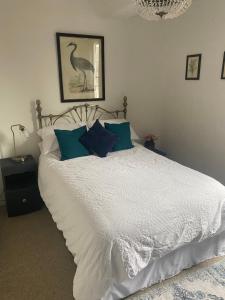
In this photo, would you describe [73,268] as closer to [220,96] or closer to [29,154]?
[29,154]

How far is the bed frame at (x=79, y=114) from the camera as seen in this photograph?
313cm

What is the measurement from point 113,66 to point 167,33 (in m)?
1.03

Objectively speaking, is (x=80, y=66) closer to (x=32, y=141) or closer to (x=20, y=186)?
(x=32, y=141)

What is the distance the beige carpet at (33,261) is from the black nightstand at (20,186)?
143 mm

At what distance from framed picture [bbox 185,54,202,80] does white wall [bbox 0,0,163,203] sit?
0.64 metres

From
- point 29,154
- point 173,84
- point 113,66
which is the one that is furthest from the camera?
point 173,84

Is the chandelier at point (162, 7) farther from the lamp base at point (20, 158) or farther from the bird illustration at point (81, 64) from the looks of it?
the lamp base at point (20, 158)

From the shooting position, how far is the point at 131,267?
1525 millimetres

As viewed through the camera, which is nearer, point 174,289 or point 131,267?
point 131,267

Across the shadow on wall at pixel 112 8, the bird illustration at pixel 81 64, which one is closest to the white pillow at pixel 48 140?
the bird illustration at pixel 81 64

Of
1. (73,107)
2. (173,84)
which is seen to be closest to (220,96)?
(173,84)

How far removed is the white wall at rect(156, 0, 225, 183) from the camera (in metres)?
2.96

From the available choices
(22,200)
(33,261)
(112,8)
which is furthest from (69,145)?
(112,8)

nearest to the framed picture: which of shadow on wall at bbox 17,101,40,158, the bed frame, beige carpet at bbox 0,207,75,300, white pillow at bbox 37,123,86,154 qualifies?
the bed frame
